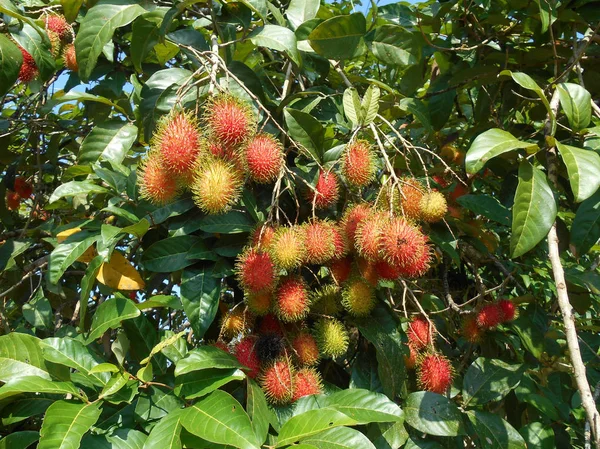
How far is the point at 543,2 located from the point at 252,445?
110 centimetres

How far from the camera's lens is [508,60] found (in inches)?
63.1

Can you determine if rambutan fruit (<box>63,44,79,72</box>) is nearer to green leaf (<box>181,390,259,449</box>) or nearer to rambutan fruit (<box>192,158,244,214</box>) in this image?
rambutan fruit (<box>192,158,244,214</box>)

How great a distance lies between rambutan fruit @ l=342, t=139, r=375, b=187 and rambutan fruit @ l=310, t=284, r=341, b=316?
0.22m

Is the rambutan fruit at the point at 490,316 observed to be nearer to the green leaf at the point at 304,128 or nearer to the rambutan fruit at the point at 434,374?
the rambutan fruit at the point at 434,374

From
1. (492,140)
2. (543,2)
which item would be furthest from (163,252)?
(543,2)

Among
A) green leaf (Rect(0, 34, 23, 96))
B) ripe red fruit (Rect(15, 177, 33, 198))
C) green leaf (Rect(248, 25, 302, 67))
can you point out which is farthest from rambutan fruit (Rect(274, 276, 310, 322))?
ripe red fruit (Rect(15, 177, 33, 198))

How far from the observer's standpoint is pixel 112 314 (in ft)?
3.52

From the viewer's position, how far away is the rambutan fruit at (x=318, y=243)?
103cm

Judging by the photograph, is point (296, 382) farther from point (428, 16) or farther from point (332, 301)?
point (428, 16)

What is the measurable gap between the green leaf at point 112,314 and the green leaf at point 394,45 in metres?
0.81

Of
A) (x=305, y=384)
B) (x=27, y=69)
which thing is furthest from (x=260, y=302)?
(x=27, y=69)

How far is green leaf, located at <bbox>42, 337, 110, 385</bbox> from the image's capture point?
1.00m

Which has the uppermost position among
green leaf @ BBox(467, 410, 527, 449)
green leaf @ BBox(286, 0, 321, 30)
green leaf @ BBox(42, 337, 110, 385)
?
green leaf @ BBox(286, 0, 321, 30)

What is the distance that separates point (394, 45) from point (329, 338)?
0.71 metres
